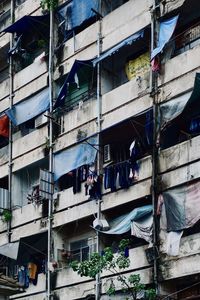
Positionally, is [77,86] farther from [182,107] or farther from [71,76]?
[182,107]

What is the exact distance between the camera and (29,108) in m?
24.3

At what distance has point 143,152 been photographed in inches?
770

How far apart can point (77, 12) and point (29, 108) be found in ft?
12.8

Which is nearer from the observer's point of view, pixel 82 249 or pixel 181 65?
pixel 181 65

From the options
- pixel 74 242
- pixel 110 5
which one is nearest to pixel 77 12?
pixel 110 5

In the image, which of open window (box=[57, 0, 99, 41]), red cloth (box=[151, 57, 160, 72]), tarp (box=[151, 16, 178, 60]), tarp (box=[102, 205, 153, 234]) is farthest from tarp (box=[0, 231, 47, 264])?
tarp (box=[151, 16, 178, 60])

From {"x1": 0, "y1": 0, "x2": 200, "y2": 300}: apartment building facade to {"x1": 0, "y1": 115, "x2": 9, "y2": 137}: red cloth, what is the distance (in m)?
0.05

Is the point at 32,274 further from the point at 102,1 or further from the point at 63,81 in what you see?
the point at 102,1

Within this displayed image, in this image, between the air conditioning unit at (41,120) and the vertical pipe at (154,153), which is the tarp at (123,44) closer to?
the vertical pipe at (154,153)

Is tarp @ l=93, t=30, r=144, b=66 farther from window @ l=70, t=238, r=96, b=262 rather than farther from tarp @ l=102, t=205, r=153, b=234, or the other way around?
window @ l=70, t=238, r=96, b=262

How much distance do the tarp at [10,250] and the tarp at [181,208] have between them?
6620 mm

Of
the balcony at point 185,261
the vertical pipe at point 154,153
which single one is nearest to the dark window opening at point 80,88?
the vertical pipe at point 154,153

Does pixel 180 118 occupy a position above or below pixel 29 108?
below

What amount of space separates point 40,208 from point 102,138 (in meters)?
3.52
